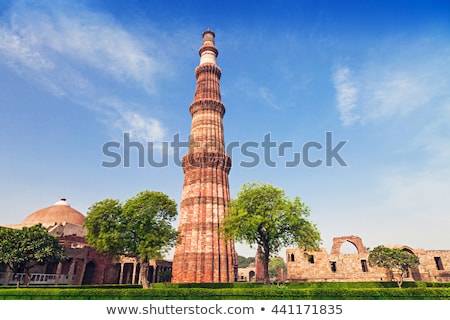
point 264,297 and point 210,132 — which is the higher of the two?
point 210,132

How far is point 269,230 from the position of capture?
78.5 feet

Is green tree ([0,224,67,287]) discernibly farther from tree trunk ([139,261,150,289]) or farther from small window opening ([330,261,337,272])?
small window opening ([330,261,337,272])

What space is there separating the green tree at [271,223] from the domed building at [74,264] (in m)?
13.5

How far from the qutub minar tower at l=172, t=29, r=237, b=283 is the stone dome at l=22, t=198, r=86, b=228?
26.9 metres

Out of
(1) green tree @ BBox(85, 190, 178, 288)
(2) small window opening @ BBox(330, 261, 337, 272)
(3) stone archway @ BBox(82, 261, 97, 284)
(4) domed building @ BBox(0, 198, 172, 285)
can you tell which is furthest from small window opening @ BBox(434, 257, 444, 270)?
(3) stone archway @ BBox(82, 261, 97, 284)

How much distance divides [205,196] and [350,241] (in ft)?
81.4

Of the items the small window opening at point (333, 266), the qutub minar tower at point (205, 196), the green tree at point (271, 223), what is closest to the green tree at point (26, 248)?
the qutub minar tower at point (205, 196)

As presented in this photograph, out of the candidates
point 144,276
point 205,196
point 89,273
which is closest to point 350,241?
point 205,196

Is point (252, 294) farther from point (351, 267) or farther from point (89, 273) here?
point (89, 273)

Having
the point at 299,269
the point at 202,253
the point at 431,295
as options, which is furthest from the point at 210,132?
the point at 431,295

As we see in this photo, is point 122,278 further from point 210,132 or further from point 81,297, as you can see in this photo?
point 81,297

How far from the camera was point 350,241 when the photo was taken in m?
43.9

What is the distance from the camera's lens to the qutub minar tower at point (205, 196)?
32500 mm
